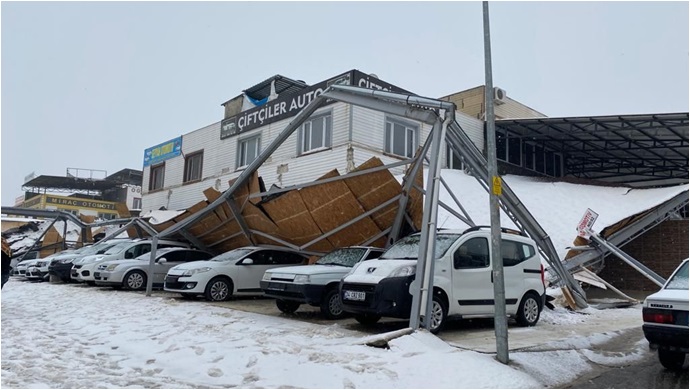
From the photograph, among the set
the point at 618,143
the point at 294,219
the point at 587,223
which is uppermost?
the point at 618,143

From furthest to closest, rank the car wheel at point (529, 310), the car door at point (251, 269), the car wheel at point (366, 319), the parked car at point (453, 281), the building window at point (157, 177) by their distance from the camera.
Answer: the building window at point (157, 177)
the car door at point (251, 269)
the car wheel at point (529, 310)
the car wheel at point (366, 319)
the parked car at point (453, 281)

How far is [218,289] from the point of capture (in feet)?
44.5

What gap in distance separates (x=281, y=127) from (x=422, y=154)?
10.6m

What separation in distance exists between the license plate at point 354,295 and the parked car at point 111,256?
989cm

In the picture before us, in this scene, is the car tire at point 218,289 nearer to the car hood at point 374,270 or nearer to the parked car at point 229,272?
the parked car at point 229,272

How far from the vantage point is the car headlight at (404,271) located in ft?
28.6

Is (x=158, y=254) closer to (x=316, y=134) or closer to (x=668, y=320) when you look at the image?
(x=316, y=134)

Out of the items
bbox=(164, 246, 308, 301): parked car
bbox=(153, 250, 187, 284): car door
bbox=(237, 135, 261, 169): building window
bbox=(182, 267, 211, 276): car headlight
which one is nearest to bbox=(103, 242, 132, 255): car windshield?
bbox=(153, 250, 187, 284): car door

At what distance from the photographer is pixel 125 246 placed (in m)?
17.9

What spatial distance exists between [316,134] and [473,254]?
11.4 m

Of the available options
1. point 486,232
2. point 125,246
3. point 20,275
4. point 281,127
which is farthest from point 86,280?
point 486,232

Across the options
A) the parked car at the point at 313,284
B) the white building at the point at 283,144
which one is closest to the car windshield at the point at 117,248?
the white building at the point at 283,144

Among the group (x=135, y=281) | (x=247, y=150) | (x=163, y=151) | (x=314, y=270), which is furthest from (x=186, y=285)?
(x=163, y=151)

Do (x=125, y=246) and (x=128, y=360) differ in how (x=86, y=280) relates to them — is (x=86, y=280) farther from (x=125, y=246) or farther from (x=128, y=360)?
(x=128, y=360)
